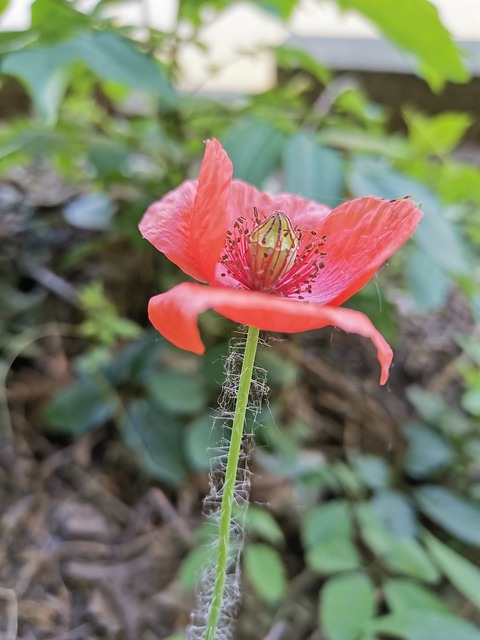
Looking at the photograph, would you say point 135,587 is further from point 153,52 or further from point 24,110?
point 24,110

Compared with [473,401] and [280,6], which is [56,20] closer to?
[280,6]

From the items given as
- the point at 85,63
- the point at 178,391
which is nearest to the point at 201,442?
the point at 178,391

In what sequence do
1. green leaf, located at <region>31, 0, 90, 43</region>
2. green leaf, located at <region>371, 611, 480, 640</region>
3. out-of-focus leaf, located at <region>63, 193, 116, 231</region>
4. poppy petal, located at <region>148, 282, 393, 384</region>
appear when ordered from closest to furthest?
poppy petal, located at <region>148, 282, 393, 384</region> < green leaf, located at <region>371, 611, 480, 640</region> < green leaf, located at <region>31, 0, 90, 43</region> < out-of-focus leaf, located at <region>63, 193, 116, 231</region>

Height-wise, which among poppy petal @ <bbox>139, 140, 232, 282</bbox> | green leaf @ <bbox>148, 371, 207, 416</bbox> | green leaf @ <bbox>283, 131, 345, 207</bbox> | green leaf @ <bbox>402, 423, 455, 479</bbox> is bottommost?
green leaf @ <bbox>402, 423, 455, 479</bbox>

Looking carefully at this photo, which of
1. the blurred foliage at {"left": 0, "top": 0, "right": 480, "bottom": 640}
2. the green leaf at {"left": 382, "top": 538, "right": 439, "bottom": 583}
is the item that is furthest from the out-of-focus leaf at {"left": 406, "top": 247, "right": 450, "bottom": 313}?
the green leaf at {"left": 382, "top": 538, "right": 439, "bottom": 583}

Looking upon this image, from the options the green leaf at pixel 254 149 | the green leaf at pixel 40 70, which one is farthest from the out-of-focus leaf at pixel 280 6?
Answer: the green leaf at pixel 40 70

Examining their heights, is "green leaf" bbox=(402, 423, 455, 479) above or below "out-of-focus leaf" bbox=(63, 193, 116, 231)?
below

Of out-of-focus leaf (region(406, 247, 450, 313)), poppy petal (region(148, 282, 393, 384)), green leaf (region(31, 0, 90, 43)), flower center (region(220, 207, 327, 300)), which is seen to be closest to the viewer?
poppy petal (region(148, 282, 393, 384))

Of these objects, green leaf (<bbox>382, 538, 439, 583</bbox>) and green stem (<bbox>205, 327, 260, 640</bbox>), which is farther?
green leaf (<bbox>382, 538, 439, 583</bbox>)

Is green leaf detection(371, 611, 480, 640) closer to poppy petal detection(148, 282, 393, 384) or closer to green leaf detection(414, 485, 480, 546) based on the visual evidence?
green leaf detection(414, 485, 480, 546)
